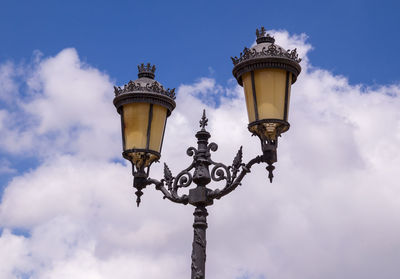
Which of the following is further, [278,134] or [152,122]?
[152,122]

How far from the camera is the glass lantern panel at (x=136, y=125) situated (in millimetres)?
7789

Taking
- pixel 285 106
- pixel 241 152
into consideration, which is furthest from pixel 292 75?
pixel 241 152

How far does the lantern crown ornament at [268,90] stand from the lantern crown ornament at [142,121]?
1.19 metres

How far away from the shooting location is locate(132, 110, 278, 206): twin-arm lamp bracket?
7.05 meters

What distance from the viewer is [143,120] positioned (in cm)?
780

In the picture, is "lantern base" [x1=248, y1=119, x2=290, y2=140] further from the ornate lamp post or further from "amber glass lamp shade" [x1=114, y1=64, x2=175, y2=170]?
"amber glass lamp shade" [x1=114, y1=64, x2=175, y2=170]

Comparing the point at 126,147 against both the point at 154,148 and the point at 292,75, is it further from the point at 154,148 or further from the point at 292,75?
the point at 292,75

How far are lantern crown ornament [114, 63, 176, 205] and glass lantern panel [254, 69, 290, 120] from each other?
4.53 ft

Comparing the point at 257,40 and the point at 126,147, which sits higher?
the point at 257,40

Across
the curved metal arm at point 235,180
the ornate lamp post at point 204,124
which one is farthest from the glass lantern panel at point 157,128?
the curved metal arm at point 235,180

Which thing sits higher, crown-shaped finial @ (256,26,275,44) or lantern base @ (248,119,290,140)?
crown-shaped finial @ (256,26,275,44)

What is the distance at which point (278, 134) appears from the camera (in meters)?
7.07

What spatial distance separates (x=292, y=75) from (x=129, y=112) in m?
1.97

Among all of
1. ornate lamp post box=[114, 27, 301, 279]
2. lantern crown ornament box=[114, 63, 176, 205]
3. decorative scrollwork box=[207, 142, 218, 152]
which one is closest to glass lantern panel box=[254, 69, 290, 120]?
ornate lamp post box=[114, 27, 301, 279]
